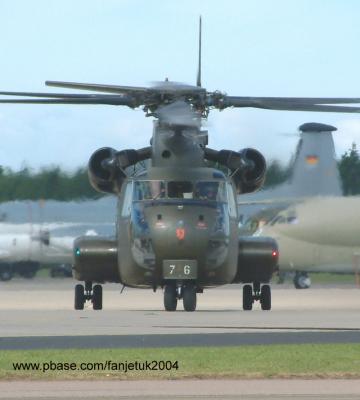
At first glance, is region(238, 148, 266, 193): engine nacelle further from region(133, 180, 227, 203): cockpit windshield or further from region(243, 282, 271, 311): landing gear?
region(243, 282, 271, 311): landing gear

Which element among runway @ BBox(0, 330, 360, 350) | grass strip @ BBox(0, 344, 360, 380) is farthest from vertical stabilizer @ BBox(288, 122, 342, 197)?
grass strip @ BBox(0, 344, 360, 380)

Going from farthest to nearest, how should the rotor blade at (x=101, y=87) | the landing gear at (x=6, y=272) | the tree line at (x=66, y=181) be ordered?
the landing gear at (x=6, y=272)
the tree line at (x=66, y=181)
the rotor blade at (x=101, y=87)

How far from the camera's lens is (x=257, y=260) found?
3506cm

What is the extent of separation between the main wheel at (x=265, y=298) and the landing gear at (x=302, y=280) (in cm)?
2702

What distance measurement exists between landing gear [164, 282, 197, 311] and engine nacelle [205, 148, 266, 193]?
263 cm

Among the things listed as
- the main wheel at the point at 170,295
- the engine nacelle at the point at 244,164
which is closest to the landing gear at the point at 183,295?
the main wheel at the point at 170,295

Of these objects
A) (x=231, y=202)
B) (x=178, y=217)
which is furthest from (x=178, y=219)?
(x=231, y=202)

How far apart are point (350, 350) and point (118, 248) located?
13934 mm

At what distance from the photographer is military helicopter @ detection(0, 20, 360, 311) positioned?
33.5 metres

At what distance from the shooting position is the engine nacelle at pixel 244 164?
3481 centimetres

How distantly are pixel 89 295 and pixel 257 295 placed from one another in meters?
4.04

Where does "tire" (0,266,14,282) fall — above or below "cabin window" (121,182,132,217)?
below

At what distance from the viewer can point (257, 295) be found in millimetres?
36312

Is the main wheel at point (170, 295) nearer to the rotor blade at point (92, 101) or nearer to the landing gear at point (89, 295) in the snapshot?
the landing gear at point (89, 295)
